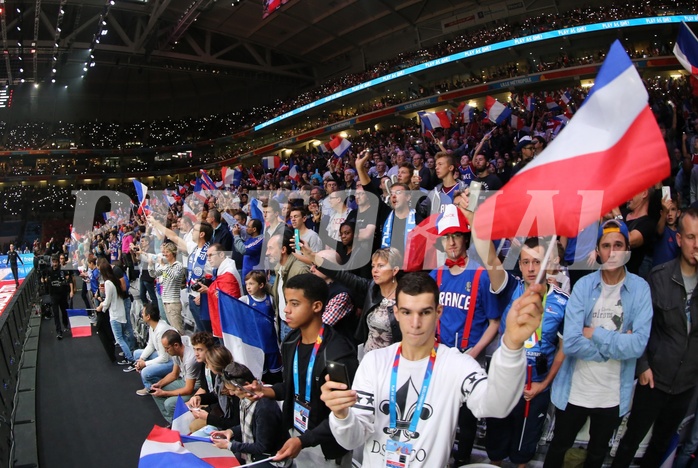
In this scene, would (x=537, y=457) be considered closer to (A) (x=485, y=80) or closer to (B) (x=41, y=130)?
(A) (x=485, y=80)

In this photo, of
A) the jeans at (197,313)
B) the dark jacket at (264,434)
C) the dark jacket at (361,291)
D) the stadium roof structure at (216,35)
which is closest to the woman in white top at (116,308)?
the jeans at (197,313)

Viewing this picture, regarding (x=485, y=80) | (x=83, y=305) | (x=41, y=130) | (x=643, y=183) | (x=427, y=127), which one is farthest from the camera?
(x=41, y=130)

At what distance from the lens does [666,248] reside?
3623mm

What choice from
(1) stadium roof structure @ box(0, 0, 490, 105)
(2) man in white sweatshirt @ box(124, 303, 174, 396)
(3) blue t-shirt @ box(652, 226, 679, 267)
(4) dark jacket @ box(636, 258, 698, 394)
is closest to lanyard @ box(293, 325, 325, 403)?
(4) dark jacket @ box(636, 258, 698, 394)

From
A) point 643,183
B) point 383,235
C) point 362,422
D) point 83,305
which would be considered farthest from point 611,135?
point 83,305

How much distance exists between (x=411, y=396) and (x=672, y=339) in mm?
1767

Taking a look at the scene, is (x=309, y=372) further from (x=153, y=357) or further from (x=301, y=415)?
(x=153, y=357)

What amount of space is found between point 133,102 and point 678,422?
2093 inches

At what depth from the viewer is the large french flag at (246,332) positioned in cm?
441

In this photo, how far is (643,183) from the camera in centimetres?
181

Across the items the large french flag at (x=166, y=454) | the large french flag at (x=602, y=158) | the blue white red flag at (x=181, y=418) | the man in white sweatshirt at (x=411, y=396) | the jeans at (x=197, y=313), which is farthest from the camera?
the jeans at (x=197, y=313)

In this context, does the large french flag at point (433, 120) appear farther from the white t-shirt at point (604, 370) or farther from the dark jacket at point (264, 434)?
the dark jacket at point (264, 434)

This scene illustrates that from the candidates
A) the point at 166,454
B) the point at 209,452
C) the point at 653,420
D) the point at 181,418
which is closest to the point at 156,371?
the point at 181,418

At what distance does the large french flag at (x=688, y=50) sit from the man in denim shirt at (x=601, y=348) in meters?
3.17
